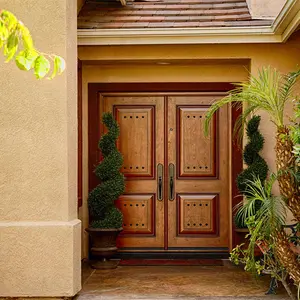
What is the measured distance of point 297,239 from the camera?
661cm

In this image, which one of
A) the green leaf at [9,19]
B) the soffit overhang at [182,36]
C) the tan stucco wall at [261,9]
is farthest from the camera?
the tan stucco wall at [261,9]

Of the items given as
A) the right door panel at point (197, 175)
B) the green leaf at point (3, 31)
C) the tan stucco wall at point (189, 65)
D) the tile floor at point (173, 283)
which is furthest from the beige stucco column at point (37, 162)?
the green leaf at point (3, 31)

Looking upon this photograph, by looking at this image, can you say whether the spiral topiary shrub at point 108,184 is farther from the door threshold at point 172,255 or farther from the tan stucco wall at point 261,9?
the tan stucco wall at point 261,9

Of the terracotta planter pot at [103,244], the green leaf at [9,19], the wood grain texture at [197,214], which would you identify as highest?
the green leaf at [9,19]

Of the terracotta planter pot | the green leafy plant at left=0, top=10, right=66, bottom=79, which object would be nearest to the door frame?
the terracotta planter pot

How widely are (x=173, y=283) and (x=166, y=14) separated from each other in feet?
11.3

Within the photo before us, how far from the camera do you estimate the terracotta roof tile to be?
26.7 feet

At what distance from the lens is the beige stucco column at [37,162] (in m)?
6.54

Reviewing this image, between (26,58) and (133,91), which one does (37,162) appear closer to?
(133,91)

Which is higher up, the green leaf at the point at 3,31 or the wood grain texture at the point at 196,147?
the green leaf at the point at 3,31

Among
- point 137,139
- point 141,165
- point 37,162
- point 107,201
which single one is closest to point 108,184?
point 107,201

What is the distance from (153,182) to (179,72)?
1.55m

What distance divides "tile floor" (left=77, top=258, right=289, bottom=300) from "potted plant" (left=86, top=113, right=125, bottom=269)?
0.95 feet

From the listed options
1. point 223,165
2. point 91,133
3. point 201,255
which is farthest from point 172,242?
point 91,133
